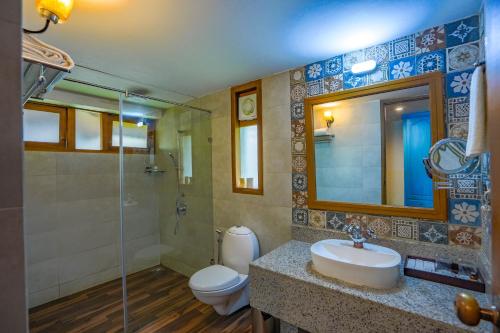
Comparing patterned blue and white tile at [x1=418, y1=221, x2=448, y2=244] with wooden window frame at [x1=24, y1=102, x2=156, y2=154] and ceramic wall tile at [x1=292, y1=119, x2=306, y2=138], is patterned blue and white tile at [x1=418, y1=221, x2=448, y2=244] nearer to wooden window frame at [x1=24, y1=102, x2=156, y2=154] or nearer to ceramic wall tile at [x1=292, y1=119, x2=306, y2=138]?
ceramic wall tile at [x1=292, y1=119, x2=306, y2=138]

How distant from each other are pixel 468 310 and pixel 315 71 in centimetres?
176

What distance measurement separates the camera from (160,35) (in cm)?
147

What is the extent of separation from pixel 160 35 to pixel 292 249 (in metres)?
1.78

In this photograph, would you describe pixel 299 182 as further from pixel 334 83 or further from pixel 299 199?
pixel 334 83

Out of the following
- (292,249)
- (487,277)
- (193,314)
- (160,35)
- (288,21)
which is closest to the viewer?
(487,277)

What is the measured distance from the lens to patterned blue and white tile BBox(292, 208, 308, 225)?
6.45 ft

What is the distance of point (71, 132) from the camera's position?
2.54 metres

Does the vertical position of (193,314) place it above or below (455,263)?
below

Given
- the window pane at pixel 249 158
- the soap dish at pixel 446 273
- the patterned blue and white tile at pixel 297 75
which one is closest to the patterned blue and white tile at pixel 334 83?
the patterned blue and white tile at pixel 297 75

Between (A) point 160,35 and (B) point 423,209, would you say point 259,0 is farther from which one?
(B) point 423,209

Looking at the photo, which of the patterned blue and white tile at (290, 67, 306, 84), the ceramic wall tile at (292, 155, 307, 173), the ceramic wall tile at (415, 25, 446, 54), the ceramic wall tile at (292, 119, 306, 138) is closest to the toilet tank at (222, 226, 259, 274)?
the ceramic wall tile at (292, 155, 307, 173)

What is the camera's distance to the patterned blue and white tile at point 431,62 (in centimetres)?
142

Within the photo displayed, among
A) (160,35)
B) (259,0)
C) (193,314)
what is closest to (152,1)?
(160,35)

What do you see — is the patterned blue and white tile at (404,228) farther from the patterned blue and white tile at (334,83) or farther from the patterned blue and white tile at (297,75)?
the patterned blue and white tile at (297,75)
